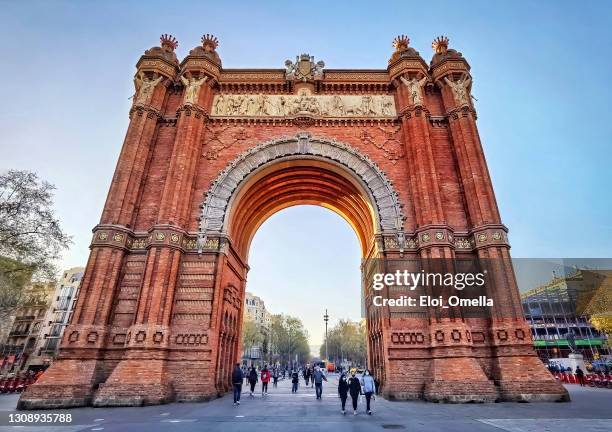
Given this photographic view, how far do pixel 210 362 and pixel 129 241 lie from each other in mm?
6911

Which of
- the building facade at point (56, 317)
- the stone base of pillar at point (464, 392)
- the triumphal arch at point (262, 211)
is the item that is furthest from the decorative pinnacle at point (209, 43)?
the building facade at point (56, 317)

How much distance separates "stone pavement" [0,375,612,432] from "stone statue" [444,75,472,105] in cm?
1507

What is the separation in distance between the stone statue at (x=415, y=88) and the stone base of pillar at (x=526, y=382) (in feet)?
44.6

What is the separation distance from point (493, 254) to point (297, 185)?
1194 centimetres

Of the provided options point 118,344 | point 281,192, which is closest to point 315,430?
point 118,344

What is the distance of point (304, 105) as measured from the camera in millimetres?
19594

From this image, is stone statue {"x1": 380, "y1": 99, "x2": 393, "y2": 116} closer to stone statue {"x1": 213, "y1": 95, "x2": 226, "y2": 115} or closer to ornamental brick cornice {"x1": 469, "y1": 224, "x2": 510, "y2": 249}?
ornamental brick cornice {"x1": 469, "y1": 224, "x2": 510, "y2": 249}

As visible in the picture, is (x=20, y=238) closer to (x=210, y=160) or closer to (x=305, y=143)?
(x=210, y=160)

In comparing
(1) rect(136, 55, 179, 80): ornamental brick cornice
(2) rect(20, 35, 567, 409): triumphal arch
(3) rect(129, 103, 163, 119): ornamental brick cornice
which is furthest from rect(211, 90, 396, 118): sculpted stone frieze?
(3) rect(129, 103, 163, 119): ornamental brick cornice

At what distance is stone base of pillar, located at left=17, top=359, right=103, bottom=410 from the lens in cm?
1141

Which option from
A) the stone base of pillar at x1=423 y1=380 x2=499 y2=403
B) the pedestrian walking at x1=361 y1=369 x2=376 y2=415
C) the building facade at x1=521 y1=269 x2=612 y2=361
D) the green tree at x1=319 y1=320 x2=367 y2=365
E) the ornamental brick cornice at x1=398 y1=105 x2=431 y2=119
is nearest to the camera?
the pedestrian walking at x1=361 y1=369 x2=376 y2=415

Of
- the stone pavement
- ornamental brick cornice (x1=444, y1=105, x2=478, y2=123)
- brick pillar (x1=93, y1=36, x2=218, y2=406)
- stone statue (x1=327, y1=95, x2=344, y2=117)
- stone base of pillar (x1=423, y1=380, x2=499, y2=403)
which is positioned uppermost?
stone statue (x1=327, y1=95, x2=344, y2=117)

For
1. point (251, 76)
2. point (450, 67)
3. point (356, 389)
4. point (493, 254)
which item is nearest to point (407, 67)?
point (450, 67)

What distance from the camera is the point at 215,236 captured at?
16.2 metres
